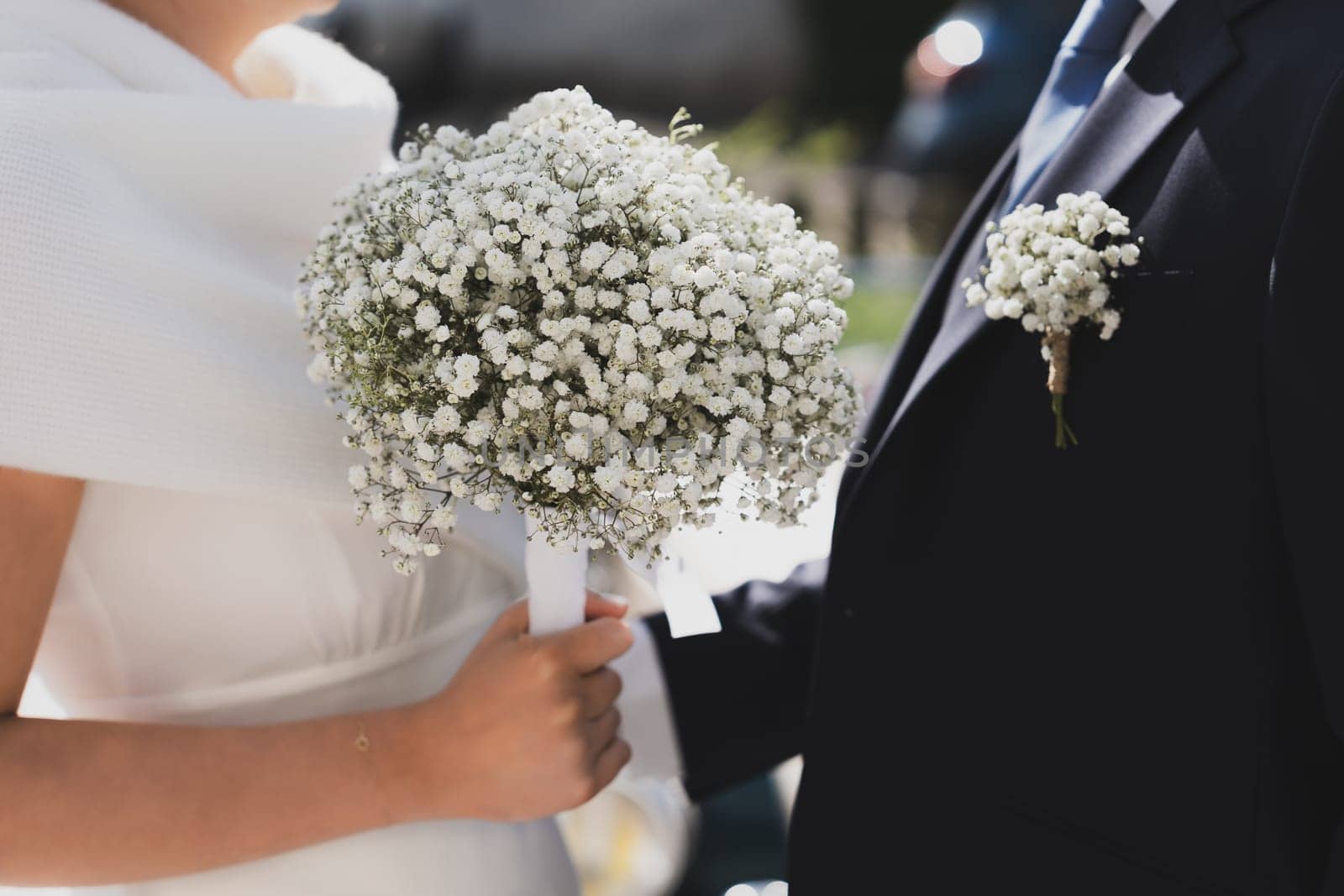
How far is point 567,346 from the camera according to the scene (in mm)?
1295

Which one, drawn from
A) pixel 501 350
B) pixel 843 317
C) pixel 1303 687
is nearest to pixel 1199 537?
pixel 1303 687

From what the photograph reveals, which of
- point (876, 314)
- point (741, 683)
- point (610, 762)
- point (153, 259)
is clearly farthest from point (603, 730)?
point (876, 314)

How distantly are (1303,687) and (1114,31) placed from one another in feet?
3.27

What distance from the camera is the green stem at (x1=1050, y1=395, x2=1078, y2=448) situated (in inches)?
61.1

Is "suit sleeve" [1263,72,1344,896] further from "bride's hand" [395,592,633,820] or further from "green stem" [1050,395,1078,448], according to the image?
"bride's hand" [395,592,633,820]

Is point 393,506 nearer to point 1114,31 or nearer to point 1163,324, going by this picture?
point 1163,324

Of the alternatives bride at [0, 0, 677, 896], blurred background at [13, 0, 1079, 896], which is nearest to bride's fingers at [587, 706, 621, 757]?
bride at [0, 0, 677, 896]

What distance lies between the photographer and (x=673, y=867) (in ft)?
9.96

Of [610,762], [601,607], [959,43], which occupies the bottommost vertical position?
[610,762]

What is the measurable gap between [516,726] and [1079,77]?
1278mm

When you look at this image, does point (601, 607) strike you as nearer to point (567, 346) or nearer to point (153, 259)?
point (567, 346)

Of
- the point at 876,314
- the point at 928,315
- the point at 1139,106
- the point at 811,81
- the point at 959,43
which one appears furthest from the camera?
the point at 811,81

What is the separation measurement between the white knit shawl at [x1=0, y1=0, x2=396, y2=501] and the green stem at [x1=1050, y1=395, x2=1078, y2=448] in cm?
97

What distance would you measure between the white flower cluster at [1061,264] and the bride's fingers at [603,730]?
785 mm
